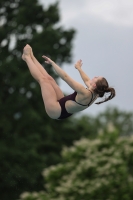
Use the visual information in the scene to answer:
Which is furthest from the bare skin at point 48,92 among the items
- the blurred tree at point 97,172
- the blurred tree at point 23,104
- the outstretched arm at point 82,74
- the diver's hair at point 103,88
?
the blurred tree at point 23,104

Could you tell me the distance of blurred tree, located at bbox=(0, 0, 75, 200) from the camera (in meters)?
38.2

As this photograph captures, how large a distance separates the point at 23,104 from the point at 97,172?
19362 mm

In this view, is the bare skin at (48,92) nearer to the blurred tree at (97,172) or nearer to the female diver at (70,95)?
the female diver at (70,95)

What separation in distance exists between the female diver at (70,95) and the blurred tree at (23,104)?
25218 millimetres

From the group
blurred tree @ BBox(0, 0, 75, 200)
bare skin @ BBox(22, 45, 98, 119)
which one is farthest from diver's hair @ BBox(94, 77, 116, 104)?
blurred tree @ BBox(0, 0, 75, 200)

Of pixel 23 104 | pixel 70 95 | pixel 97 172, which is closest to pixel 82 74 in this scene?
pixel 70 95

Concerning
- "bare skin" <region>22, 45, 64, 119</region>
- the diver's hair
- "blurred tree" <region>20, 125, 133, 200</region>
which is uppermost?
"blurred tree" <region>20, 125, 133, 200</region>

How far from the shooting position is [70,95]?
496 inches

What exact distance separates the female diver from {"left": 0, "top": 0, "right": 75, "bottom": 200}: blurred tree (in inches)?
993

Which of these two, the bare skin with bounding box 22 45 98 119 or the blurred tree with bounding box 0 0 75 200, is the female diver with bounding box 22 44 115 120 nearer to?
the bare skin with bounding box 22 45 98 119

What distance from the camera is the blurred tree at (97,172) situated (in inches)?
769

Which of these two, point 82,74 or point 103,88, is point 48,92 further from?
point 103,88

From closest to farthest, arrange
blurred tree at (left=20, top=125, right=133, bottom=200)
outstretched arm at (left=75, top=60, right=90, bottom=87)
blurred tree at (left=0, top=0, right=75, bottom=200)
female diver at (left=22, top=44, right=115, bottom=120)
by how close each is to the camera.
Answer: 1. female diver at (left=22, top=44, right=115, bottom=120)
2. outstretched arm at (left=75, top=60, right=90, bottom=87)
3. blurred tree at (left=20, top=125, right=133, bottom=200)
4. blurred tree at (left=0, top=0, right=75, bottom=200)

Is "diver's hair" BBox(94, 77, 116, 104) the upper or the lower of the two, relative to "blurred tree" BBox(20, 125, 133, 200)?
lower
